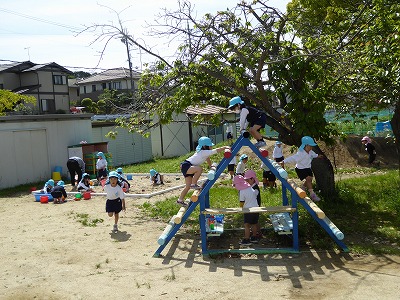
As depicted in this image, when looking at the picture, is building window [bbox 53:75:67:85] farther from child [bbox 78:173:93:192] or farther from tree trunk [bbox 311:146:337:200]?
tree trunk [bbox 311:146:337:200]

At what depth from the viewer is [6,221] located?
1151 centimetres

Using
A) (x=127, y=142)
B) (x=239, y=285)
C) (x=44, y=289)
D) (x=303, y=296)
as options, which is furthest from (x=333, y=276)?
(x=127, y=142)

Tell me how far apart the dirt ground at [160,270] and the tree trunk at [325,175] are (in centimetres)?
369

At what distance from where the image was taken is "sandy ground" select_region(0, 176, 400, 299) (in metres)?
6.24

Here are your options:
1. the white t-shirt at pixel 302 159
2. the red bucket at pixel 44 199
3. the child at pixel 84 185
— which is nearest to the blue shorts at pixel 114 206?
the white t-shirt at pixel 302 159

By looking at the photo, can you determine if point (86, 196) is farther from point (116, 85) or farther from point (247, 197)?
point (116, 85)

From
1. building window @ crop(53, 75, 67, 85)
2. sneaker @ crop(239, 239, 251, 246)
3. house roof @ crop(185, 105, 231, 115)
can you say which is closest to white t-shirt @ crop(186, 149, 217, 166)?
house roof @ crop(185, 105, 231, 115)

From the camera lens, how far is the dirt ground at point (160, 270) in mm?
6242

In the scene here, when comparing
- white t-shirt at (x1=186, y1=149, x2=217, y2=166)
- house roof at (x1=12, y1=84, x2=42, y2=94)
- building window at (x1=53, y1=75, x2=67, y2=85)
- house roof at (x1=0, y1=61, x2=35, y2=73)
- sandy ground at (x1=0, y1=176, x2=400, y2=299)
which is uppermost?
house roof at (x1=0, y1=61, x2=35, y2=73)

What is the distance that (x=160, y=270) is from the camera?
727 cm

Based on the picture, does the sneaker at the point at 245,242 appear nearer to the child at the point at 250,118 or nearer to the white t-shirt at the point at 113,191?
the child at the point at 250,118

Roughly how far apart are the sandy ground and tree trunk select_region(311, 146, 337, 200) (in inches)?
147

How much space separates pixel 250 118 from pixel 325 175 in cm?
363

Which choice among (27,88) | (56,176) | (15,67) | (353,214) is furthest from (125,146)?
(353,214)
